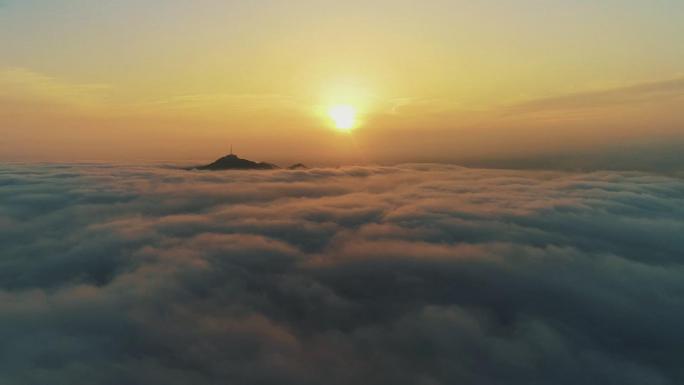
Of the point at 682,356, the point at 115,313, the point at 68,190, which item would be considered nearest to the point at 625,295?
the point at 682,356

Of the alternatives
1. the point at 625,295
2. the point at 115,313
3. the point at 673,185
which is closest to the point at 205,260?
the point at 115,313

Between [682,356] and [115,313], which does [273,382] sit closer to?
[115,313]

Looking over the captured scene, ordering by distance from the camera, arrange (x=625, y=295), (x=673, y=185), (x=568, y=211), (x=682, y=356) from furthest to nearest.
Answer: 1. (x=673, y=185)
2. (x=568, y=211)
3. (x=625, y=295)
4. (x=682, y=356)

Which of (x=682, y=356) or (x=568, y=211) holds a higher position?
(x=568, y=211)

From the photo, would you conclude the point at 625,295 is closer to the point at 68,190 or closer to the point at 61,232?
the point at 61,232

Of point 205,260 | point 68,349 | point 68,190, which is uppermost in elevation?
point 68,190

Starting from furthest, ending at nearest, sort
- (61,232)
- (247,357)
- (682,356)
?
1. (61,232)
2. (682,356)
3. (247,357)

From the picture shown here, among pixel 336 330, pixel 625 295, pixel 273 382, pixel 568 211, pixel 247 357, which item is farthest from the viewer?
pixel 568 211

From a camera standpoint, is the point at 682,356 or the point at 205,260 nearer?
the point at 682,356

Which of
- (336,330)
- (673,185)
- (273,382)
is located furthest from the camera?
(673,185)
